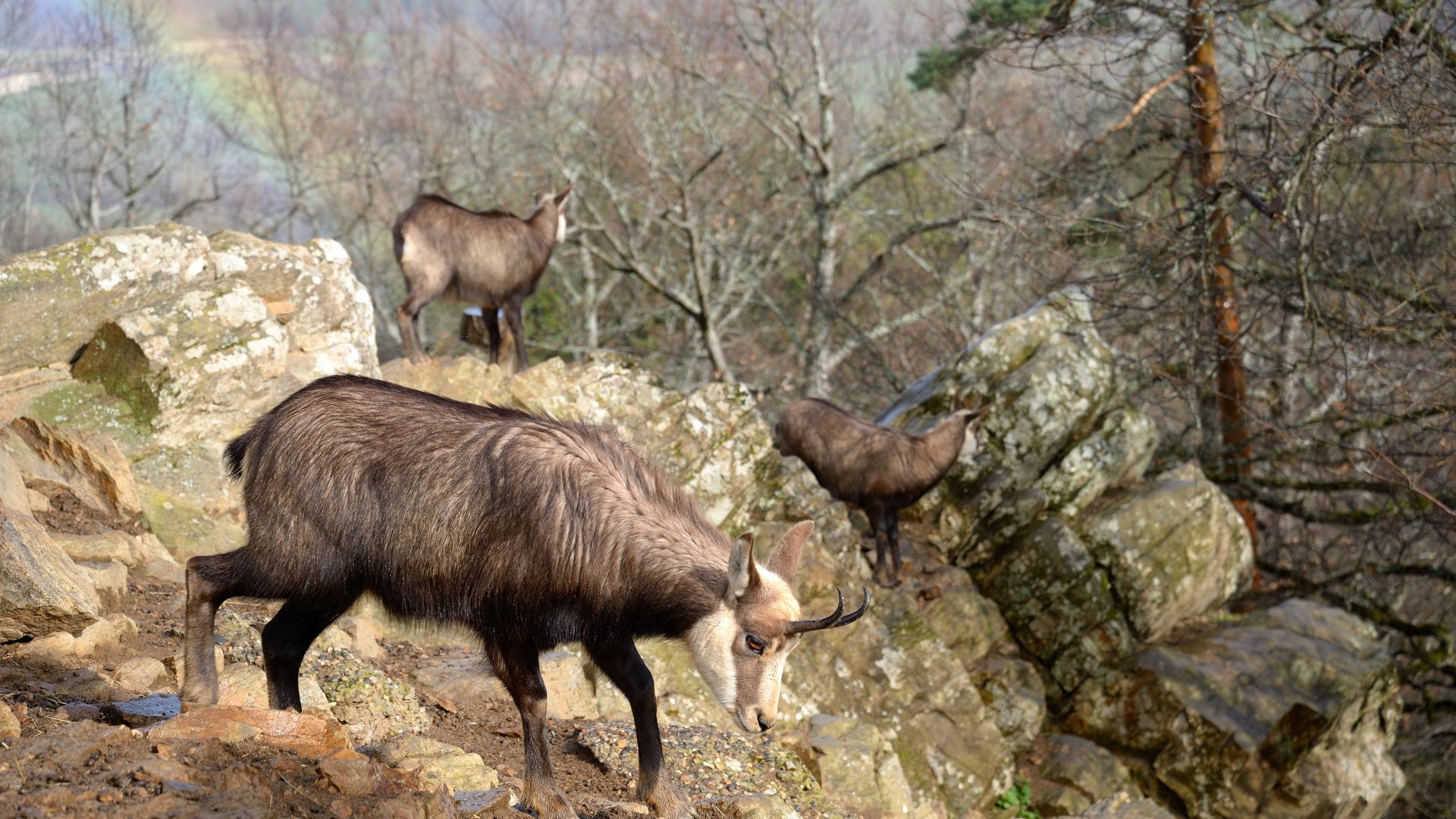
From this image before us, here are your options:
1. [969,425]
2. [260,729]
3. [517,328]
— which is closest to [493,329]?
[517,328]

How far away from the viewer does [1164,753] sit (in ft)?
31.8

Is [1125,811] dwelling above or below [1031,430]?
below

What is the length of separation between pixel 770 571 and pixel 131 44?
2343 cm

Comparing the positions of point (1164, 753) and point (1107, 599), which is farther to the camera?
point (1107, 599)

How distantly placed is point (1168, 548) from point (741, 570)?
755 cm

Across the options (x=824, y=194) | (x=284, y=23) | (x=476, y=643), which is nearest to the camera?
(x=476, y=643)

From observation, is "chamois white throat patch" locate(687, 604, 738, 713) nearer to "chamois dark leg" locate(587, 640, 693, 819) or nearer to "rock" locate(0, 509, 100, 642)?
"chamois dark leg" locate(587, 640, 693, 819)

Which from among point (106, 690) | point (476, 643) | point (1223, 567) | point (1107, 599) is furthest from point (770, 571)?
point (1223, 567)

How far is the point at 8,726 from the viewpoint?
140 inches

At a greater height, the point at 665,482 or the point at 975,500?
the point at 665,482

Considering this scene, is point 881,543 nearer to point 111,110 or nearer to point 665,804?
point 665,804

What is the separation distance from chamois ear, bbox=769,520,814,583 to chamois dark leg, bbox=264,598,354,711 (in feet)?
5.77

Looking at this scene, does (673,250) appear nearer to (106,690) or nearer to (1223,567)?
(1223,567)

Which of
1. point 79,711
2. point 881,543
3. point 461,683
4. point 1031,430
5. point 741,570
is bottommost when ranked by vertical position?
point 881,543
